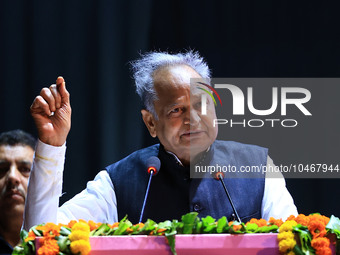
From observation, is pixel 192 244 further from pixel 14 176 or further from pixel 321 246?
pixel 14 176

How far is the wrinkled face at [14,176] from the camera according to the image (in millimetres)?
3271

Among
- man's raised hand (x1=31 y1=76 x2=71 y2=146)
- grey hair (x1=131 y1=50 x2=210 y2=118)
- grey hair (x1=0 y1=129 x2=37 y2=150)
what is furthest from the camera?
grey hair (x1=0 y1=129 x2=37 y2=150)

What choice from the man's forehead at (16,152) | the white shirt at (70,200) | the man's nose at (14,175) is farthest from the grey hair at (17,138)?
the white shirt at (70,200)

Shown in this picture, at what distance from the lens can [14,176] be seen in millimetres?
3291

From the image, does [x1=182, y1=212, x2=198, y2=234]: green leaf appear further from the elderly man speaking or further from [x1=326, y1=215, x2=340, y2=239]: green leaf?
the elderly man speaking

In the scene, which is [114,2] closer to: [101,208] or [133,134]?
[133,134]

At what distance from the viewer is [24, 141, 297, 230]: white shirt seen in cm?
206

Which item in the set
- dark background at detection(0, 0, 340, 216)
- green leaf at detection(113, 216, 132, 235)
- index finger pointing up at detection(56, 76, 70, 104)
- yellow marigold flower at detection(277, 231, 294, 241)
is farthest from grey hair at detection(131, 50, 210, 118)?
yellow marigold flower at detection(277, 231, 294, 241)

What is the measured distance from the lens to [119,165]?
2.58 meters

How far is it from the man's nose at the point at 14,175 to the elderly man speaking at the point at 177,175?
93 centimetres

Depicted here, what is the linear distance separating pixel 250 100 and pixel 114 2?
45.5 inches

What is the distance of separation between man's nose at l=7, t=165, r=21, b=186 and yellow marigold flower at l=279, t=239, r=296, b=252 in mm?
2152

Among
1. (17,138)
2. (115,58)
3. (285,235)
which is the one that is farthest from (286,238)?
(115,58)

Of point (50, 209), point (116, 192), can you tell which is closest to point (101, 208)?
point (116, 192)
